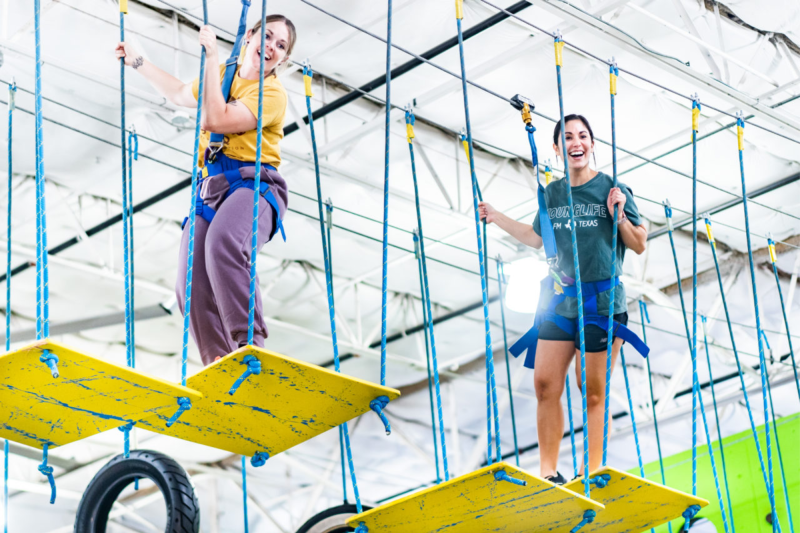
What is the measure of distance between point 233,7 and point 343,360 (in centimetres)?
514

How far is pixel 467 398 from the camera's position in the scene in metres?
10.4

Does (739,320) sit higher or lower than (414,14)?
lower

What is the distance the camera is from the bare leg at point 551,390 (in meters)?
3.29

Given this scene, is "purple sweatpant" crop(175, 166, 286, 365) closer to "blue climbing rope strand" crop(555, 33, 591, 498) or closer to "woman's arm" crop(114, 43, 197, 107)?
"woman's arm" crop(114, 43, 197, 107)

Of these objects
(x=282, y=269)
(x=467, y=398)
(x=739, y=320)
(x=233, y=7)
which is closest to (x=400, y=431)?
(x=467, y=398)

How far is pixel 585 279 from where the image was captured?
329 centimetres

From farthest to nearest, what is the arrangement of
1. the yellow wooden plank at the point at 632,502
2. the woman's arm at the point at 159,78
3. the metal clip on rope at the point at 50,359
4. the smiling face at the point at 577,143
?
the smiling face at the point at 577,143 → the yellow wooden plank at the point at 632,502 → the woman's arm at the point at 159,78 → the metal clip on rope at the point at 50,359

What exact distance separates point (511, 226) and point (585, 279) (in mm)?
364

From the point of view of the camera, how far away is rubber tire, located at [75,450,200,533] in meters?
2.65

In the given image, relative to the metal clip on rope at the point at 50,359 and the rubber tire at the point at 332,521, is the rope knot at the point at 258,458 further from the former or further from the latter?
the metal clip on rope at the point at 50,359

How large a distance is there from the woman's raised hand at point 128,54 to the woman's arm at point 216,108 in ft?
1.23

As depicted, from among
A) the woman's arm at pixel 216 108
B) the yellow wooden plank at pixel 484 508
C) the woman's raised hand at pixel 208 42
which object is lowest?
the yellow wooden plank at pixel 484 508

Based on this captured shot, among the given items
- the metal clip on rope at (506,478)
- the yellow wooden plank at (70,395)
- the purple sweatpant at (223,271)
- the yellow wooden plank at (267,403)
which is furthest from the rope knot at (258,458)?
the metal clip on rope at (506,478)

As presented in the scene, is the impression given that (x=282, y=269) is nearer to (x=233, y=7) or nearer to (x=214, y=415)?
(x=233, y=7)
